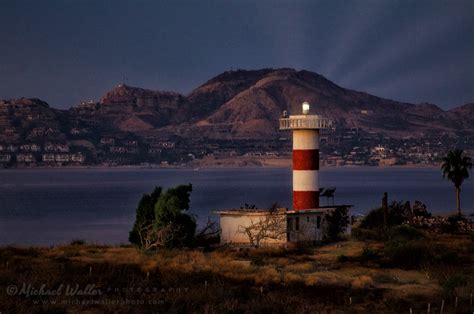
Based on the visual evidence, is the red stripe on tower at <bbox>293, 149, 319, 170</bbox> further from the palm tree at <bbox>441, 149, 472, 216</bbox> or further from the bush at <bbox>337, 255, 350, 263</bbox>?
the palm tree at <bbox>441, 149, 472, 216</bbox>

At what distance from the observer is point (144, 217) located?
3728cm

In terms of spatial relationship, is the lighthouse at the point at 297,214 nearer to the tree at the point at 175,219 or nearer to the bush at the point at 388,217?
the tree at the point at 175,219

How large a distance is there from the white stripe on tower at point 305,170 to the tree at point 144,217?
7.26 metres

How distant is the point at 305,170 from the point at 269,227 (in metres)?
4.18

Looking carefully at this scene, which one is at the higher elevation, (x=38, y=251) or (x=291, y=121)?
(x=291, y=121)

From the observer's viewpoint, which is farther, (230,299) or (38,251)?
(38,251)

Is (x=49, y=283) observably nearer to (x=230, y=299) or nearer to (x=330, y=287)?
(x=230, y=299)

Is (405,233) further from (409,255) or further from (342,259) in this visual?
(342,259)

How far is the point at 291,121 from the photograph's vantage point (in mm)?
41750

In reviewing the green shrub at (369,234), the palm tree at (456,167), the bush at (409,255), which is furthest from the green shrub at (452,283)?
the palm tree at (456,167)

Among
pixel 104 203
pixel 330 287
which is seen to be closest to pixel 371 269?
pixel 330 287

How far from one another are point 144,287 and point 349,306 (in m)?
5.89

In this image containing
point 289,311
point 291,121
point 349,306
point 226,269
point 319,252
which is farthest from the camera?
point 291,121

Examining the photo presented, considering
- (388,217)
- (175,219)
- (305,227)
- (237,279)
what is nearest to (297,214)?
(305,227)
